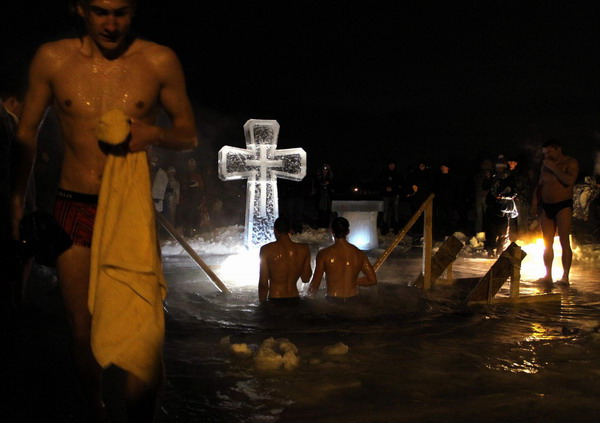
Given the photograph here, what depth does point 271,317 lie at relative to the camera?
21.6 feet

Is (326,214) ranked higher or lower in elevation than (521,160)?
lower

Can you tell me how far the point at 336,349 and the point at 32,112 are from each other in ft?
9.45

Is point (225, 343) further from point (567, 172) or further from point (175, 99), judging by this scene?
point (567, 172)

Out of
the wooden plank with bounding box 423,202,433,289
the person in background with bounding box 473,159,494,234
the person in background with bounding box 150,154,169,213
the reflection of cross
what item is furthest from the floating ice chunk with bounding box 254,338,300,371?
the person in background with bounding box 473,159,494,234

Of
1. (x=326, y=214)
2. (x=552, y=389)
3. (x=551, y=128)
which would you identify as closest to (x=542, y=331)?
(x=552, y=389)

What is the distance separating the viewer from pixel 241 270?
1016 centimetres

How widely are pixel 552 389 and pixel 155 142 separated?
300 centimetres

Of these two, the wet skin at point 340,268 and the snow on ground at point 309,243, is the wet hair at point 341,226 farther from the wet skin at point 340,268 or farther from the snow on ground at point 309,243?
the snow on ground at point 309,243

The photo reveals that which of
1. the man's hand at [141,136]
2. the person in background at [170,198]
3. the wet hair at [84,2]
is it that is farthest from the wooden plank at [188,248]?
the person in background at [170,198]

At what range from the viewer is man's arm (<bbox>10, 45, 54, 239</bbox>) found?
3135 millimetres

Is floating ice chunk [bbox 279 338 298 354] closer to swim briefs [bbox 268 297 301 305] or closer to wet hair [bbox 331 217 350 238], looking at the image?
swim briefs [bbox 268 297 301 305]

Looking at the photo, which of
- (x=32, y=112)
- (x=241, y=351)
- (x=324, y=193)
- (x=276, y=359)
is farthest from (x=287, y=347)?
(x=324, y=193)

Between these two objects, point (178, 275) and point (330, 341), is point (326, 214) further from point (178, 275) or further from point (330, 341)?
point (330, 341)

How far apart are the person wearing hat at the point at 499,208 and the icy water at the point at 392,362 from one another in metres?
4.26
